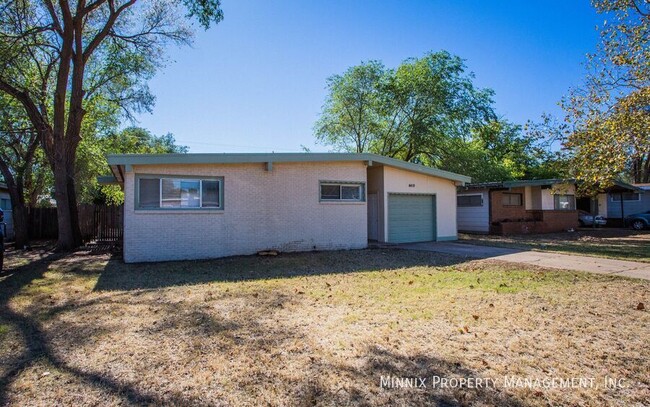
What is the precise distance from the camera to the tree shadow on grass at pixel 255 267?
7.96 metres

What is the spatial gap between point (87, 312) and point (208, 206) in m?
5.81

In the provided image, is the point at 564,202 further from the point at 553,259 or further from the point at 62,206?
the point at 62,206

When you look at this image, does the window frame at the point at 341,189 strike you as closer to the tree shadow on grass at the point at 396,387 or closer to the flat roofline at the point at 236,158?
the flat roofline at the point at 236,158

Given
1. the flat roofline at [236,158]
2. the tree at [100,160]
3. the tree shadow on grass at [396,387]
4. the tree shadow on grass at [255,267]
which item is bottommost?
the tree shadow on grass at [396,387]

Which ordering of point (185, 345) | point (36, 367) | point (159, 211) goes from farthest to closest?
point (159, 211)
point (185, 345)
point (36, 367)

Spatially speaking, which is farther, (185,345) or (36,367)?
(185,345)

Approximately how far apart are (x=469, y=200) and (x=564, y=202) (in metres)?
7.30

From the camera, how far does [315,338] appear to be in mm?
4305

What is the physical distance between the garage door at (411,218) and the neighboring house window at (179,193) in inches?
268

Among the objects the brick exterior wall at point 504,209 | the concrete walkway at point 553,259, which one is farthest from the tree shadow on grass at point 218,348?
the brick exterior wall at point 504,209

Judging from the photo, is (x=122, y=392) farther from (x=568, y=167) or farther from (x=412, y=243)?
(x=568, y=167)

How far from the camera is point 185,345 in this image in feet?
13.6

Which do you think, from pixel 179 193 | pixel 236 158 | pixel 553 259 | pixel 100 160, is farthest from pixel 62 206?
pixel 553 259

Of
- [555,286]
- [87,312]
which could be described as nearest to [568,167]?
[555,286]
